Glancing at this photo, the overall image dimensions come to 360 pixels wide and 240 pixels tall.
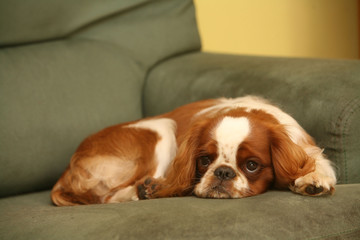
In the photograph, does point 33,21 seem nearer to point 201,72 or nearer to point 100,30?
point 100,30

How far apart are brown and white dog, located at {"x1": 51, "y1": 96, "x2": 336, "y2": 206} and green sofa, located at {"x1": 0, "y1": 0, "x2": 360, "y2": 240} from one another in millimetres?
83

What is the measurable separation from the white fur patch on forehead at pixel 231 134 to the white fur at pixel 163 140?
36cm

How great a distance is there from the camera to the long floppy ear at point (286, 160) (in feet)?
5.91

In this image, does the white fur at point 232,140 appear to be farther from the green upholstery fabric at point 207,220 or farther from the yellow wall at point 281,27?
the yellow wall at point 281,27

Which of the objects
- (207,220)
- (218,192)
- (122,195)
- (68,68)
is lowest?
(122,195)

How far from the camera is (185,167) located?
2.02m

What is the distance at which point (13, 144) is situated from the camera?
7.69ft

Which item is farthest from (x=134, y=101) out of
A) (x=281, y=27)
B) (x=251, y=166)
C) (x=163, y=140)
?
(x=281, y=27)

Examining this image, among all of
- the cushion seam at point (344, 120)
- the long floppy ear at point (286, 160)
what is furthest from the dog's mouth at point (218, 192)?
the cushion seam at point (344, 120)

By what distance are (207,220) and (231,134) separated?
20.8 inches

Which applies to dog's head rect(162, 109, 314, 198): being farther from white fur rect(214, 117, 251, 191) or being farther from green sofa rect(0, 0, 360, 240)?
green sofa rect(0, 0, 360, 240)

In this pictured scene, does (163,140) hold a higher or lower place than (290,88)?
lower

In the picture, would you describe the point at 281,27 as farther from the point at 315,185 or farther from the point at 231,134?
the point at 315,185

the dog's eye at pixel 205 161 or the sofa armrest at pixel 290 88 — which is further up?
the sofa armrest at pixel 290 88
